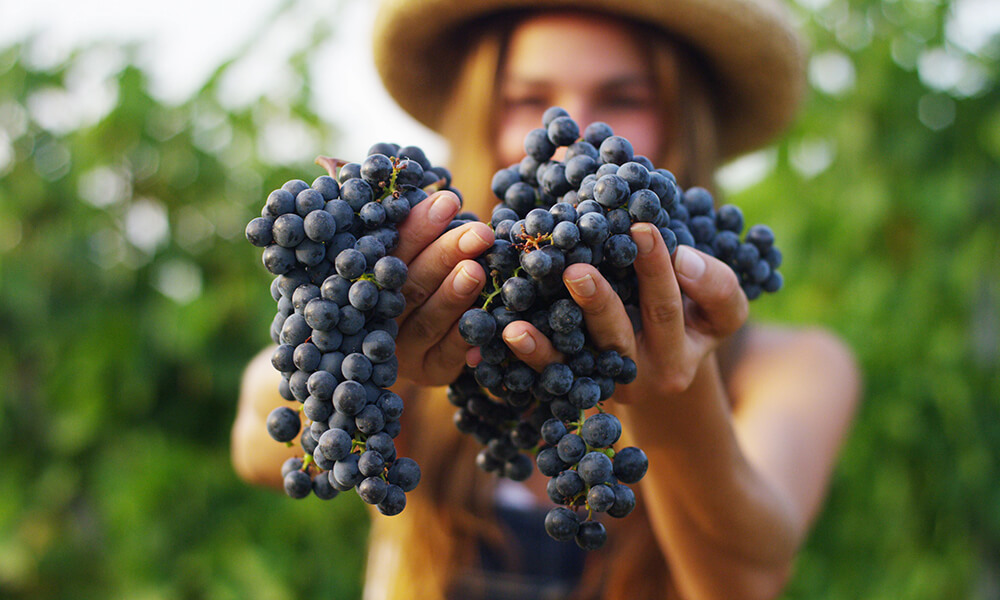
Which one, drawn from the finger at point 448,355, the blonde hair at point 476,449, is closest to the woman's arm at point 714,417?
the finger at point 448,355

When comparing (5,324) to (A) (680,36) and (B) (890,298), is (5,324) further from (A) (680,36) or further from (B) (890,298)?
(B) (890,298)

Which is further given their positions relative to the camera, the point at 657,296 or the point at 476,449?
the point at 476,449

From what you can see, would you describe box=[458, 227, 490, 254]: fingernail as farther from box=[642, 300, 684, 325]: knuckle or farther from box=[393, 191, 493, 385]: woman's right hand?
box=[642, 300, 684, 325]: knuckle

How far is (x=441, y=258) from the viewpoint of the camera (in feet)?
2.40

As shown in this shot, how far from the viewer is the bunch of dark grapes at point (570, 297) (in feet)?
2.28

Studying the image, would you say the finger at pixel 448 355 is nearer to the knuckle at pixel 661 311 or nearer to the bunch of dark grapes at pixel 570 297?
the bunch of dark grapes at pixel 570 297

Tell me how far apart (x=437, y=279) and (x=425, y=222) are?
64 millimetres

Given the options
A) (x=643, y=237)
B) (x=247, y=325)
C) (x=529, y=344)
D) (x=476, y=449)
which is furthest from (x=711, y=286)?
(x=247, y=325)

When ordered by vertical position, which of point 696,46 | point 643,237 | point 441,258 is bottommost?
point 441,258

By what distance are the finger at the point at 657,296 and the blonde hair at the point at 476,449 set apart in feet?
2.85

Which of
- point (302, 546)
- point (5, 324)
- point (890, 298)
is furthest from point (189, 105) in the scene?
point (890, 298)

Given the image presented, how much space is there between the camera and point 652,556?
1.64 m

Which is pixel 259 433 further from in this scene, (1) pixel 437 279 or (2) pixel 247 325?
(1) pixel 437 279

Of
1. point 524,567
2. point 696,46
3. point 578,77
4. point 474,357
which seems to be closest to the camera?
point 474,357
